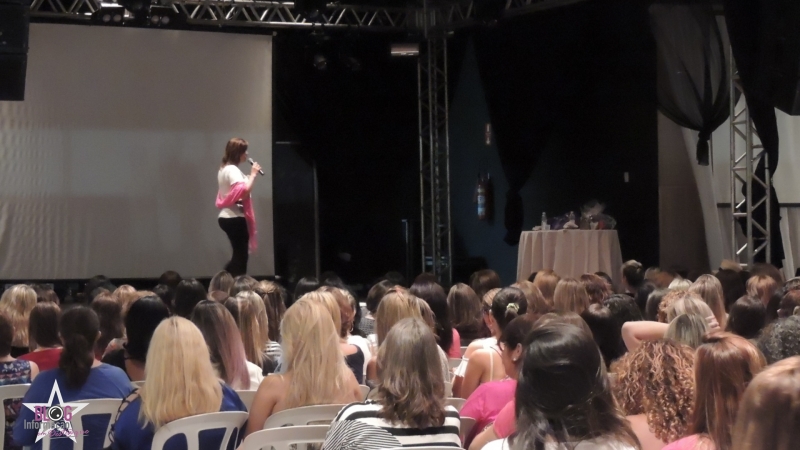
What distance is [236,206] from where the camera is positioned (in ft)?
A: 26.2

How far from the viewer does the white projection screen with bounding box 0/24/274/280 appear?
9.23 m

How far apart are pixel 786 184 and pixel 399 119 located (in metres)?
4.75

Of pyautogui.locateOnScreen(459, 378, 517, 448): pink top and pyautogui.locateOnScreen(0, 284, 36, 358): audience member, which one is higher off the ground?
pyautogui.locateOnScreen(0, 284, 36, 358): audience member

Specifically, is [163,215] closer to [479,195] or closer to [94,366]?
[479,195]

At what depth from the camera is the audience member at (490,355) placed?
3334 mm

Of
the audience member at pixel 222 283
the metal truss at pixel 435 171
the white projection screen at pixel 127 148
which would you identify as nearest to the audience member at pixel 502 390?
the audience member at pixel 222 283

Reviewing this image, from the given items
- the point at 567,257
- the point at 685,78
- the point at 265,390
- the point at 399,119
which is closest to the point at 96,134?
the point at 399,119

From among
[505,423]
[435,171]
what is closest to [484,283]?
[505,423]

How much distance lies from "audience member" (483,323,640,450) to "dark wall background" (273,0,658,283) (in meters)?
7.84

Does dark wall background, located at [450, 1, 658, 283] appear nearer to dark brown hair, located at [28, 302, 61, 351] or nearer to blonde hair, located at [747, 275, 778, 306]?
blonde hair, located at [747, 275, 778, 306]

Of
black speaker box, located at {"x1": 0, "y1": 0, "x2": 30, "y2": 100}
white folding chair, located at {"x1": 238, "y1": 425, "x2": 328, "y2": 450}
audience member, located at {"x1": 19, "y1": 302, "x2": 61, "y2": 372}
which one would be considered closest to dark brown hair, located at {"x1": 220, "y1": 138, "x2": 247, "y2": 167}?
black speaker box, located at {"x1": 0, "y1": 0, "x2": 30, "y2": 100}

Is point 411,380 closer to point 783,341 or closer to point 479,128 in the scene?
point 783,341

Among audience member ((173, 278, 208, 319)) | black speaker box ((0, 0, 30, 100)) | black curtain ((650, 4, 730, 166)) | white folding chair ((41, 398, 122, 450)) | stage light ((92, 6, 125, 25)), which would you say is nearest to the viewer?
white folding chair ((41, 398, 122, 450))

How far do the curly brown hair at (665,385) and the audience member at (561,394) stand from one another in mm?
410
